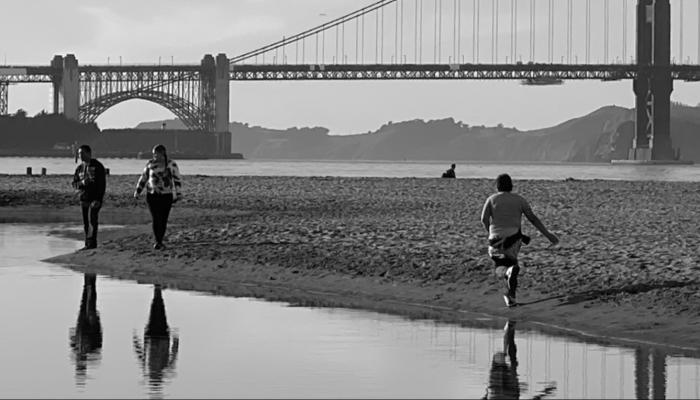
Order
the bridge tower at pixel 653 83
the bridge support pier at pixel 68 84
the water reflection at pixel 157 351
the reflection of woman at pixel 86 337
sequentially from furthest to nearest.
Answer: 1. the bridge support pier at pixel 68 84
2. the bridge tower at pixel 653 83
3. the reflection of woman at pixel 86 337
4. the water reflection at pixel 157 351

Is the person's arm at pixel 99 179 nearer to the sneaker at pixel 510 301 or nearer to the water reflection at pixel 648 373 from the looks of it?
the sneaker at pixel 510 301

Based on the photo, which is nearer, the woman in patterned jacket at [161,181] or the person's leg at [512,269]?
the person's leg at [512,269]

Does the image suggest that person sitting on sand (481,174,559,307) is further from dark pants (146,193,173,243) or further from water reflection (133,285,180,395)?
dark pants (146,193,173,243)

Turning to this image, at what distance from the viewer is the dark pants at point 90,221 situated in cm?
2145

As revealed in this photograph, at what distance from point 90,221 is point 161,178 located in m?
2.17

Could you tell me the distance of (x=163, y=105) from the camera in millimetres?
177500

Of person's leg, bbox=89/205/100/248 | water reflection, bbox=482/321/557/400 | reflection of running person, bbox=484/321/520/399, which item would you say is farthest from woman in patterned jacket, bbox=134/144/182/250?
water reflection, bbox=482/321/557/400

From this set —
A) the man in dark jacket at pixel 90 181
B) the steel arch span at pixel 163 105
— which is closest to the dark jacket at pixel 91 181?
the man in dark jacket at pixel 90 181

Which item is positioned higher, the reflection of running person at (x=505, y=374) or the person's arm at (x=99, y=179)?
the person's arm at (x=99, y=179)

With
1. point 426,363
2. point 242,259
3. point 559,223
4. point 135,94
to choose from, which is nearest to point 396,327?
point 426,363

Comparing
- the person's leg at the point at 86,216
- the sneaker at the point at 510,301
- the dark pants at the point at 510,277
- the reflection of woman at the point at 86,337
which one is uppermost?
the person's leg at the point at 86,216

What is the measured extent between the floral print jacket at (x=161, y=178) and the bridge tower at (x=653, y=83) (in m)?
157

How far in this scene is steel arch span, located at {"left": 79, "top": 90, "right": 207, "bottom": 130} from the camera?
574ft

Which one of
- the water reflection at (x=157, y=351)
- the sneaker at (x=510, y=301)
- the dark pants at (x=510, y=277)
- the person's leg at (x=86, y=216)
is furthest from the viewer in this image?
the person's leg at (x=86, y=216)
